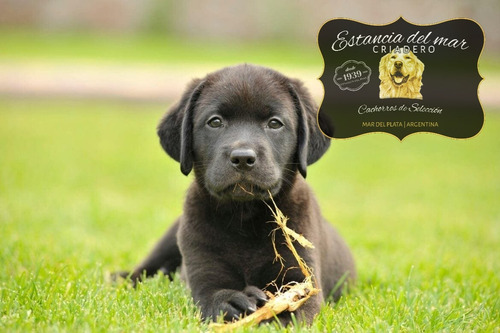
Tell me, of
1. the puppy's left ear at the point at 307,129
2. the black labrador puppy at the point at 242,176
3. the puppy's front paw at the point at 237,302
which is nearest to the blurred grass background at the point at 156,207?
the puppy's front paw at the point at 237,302

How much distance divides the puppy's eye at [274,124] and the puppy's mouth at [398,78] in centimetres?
82

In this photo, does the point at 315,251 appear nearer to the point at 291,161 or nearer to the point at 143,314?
the point at 291,161

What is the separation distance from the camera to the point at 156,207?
24.8 ft

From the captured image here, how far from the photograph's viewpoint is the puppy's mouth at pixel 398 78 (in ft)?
13.3

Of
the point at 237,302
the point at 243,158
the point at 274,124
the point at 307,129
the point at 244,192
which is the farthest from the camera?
the point at 307,129

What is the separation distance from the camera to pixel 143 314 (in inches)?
135

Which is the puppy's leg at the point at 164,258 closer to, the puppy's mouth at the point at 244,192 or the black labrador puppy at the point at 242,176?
the black labrador puppy at the point at 242,176

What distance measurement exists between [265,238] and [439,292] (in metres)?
1.25

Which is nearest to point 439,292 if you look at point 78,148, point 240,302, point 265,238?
point 265,238

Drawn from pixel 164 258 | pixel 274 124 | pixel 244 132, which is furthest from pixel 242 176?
pixel 164 258

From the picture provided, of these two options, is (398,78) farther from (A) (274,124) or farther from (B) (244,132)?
(B) (244,132)

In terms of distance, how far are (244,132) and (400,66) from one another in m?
1.13

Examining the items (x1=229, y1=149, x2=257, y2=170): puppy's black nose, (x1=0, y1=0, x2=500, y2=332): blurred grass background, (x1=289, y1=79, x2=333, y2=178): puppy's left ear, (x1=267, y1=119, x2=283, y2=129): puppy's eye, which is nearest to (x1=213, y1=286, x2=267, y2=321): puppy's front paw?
(x1=0, y1=0, x2=500, y2=332): blurred grass background

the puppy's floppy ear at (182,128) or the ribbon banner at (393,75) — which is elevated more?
the ribbon banner at (393,75)
